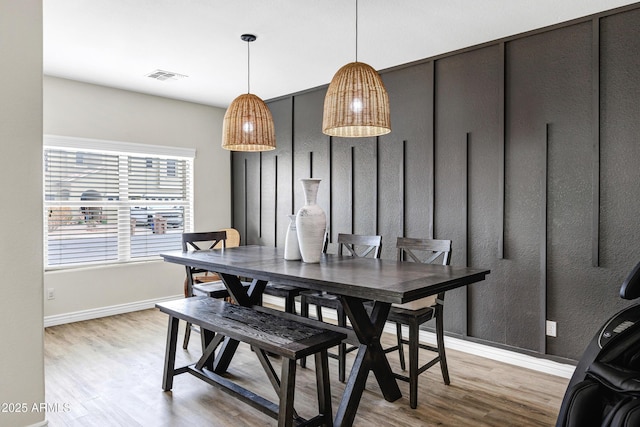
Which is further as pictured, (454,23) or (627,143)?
(454,23)

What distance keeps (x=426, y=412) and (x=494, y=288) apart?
1332 mm

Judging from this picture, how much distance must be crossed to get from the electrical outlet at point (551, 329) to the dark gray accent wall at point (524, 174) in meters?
0.04

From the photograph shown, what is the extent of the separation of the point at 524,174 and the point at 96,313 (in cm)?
446

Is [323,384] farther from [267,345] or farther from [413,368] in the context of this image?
[413,368]

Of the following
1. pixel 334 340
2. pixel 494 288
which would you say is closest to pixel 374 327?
pixel 334 340

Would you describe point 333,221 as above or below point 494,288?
above

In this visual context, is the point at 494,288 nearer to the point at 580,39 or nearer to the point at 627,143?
the point at 627,143

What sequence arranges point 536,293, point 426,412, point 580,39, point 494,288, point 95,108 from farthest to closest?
1. point 95,108
2. point 494,288
3. point 536,293
4. point 580,39
5. point 426,412

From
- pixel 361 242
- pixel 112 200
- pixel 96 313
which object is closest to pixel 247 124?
pixel 361 242

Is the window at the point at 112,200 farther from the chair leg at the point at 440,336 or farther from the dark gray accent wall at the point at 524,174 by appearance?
the chair leg at the point at 440,336

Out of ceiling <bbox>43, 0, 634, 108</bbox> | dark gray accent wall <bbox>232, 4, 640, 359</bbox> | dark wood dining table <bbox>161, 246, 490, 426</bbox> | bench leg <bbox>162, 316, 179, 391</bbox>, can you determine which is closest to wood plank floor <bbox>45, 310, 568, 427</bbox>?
bench leg <bbox>162, 316, 179, 391</bbox>

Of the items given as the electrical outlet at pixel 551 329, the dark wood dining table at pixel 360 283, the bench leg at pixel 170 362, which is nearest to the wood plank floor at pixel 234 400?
the bench leg at pixel 170 362

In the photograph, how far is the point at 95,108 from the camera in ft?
15.0

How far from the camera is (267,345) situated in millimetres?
2143
